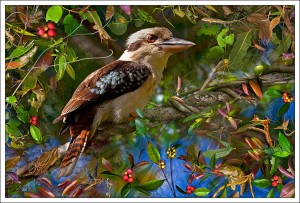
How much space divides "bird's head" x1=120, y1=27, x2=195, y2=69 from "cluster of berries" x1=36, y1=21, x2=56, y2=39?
23 cm

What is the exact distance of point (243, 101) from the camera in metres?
1.82

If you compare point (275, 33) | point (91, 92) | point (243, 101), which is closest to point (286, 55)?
point (275, 33)

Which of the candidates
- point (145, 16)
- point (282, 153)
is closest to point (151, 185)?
point (282, 153)

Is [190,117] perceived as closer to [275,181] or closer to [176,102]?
[176,102]

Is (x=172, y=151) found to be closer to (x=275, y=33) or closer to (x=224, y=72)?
(x=224, y=72)

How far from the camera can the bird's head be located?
70.1 inches

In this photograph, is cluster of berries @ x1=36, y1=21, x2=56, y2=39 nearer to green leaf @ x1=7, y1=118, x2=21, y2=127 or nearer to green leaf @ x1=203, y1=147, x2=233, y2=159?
green leaf @ x1=7, y1=118, x2=21, y2=127

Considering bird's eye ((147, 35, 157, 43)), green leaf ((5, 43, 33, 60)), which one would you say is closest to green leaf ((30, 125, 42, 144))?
green leaf ((5, 43, 33, 60))

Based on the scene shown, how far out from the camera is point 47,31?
5.80ft

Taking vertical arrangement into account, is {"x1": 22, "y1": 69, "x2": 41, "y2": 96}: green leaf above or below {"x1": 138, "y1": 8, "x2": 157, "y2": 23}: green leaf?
below

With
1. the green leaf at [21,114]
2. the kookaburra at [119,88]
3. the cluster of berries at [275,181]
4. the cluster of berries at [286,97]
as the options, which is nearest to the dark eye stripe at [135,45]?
the kookaburra at [119,88]

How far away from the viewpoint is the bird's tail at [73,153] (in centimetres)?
176

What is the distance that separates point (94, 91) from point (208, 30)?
0.41 meters

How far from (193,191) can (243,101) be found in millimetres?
330
